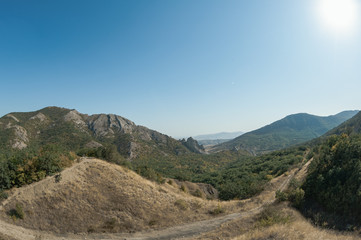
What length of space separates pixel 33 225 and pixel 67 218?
7.71 ft

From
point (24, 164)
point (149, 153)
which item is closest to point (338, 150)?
point (24, 164)

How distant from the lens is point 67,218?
15.3 metres

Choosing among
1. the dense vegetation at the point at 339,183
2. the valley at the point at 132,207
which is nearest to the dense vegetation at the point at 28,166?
the valley at the point at 132,207

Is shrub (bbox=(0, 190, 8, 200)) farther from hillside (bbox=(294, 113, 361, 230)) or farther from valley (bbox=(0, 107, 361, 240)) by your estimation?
hillside (bbox=(294, 113, 361, 230))

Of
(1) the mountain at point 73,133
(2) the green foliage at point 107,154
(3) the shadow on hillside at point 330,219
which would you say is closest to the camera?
(3) the shadow on hillside at point 330,219

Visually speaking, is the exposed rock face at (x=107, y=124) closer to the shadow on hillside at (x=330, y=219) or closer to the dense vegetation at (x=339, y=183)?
the dense vegetation at (x=339, y=183)

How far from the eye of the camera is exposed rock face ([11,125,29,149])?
235 ft

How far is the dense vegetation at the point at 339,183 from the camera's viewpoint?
1702cm

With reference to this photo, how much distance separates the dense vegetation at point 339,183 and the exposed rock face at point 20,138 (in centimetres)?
9651

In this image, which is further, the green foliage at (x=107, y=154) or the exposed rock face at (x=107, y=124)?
the exposed rock face at (x=107, y=124)

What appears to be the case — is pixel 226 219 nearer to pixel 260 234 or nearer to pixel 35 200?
pixel 260 234

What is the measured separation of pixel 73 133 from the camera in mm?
94438

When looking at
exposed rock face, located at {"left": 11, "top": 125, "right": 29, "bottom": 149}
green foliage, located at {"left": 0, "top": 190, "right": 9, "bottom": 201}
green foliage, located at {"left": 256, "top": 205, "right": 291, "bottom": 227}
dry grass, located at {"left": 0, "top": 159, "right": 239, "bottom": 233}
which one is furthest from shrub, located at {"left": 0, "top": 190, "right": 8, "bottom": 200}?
exposed rock face, located at {"left": 11, "top": 125, "right": 29, "bottom": 149}

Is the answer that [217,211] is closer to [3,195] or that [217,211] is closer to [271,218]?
[271,218]
